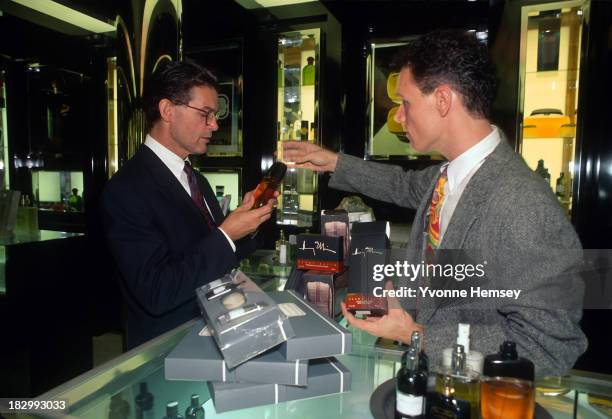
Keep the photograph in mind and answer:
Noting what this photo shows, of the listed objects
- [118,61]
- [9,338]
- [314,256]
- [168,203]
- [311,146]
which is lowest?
[9,338]

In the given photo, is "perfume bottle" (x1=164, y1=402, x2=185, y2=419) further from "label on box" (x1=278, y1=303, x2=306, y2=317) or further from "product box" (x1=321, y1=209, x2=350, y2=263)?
"product box" (x1=321, y1=209, x2=350, y2=263)

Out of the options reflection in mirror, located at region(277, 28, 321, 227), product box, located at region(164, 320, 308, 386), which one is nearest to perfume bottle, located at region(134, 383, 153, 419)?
product box, located at region(164, 320, 308, 386)

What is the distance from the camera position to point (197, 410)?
36.1 inches

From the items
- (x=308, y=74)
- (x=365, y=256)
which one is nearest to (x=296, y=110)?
(x=308, y=74)

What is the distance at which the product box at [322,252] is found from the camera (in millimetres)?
1407

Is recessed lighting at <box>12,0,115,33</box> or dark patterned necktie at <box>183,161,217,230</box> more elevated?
recessed lighting at <box>12,0,115,33</box>

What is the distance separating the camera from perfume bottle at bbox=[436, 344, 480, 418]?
2.58 feet

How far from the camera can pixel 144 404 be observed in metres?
0.94

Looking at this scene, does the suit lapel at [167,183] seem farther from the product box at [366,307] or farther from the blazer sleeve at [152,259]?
the product box at [366,307]

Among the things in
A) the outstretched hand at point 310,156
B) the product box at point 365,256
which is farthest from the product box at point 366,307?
the outstretched hand at point 310,156

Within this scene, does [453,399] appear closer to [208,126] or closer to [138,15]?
[208,126]

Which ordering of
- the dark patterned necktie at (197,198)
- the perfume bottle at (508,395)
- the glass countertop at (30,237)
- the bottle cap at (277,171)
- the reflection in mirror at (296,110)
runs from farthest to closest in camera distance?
the reflection in mirror at (296,110)
the glass countertop at (30,237)
the dark patterned necktie at (197,198)
the bottle cap at (277,171)
the perfume bottle at (508,395)

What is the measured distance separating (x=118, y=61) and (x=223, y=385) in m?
2.01

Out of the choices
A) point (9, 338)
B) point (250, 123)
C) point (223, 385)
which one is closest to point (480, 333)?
point (223, 385)
